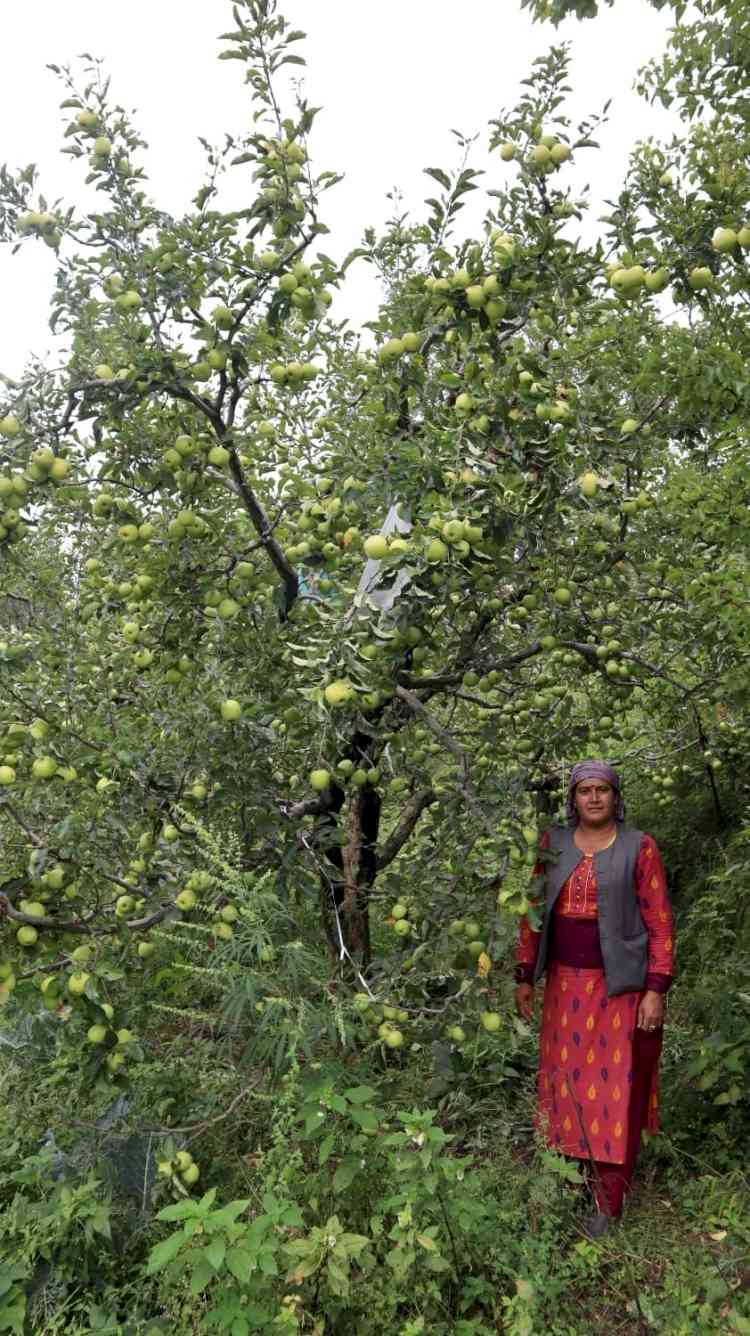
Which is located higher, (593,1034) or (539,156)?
(539,156)

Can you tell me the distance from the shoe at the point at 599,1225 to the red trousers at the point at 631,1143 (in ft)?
0.08

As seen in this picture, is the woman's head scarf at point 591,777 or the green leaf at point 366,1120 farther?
the woman's head scarf at point 591,777

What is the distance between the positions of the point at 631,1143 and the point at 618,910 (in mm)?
711

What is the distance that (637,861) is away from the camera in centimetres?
282

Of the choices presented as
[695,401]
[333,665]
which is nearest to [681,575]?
[695,401]

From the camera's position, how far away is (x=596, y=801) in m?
2.87

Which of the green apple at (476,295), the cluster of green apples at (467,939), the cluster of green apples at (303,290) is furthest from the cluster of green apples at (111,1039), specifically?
the green apple at (476,295)

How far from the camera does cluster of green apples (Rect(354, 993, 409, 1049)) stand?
232cm

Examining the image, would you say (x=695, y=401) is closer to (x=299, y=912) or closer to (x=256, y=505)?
(x=256, y=505)

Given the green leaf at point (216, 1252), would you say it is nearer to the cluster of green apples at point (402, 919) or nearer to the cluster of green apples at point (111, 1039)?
the cluster of green apples at point (111, 1039)

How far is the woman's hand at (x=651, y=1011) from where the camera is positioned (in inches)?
108

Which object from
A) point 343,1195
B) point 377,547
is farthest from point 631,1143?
point 377,547

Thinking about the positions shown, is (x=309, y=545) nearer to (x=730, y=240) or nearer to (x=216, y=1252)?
(x=730, y=240)

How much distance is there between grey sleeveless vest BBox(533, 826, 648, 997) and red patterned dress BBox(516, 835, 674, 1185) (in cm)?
3
